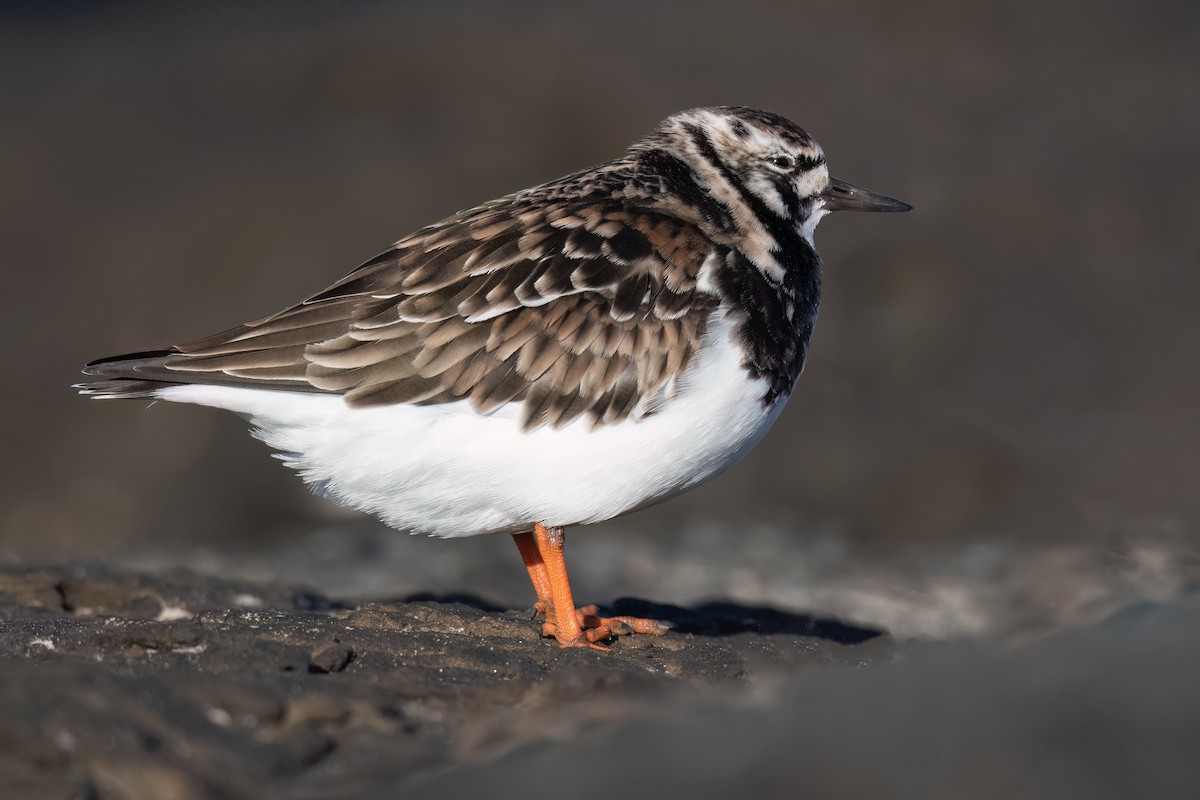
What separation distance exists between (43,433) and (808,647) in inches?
324

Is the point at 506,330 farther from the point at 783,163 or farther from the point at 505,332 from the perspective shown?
the point at 783,163

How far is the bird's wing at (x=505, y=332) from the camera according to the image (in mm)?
5363

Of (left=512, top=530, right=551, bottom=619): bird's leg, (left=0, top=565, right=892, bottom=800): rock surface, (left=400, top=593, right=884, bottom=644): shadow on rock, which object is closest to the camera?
(left=0, top=565, right=892, bottom=800): rock surface

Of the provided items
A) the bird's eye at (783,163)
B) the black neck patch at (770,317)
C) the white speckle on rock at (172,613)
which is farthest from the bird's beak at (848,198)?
the white speckle on rock at (172,613)

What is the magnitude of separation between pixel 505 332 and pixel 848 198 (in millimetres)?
2114

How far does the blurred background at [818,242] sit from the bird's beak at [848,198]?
2341 mm

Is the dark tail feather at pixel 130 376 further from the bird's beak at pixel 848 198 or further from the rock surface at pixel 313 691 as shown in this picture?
the bird's beak at pixel 848 198

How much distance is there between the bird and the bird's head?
519mm

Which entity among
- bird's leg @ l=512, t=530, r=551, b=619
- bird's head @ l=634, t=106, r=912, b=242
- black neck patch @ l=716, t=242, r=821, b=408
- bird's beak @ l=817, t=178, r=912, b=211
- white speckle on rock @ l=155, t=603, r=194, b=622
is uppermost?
bird's beak @ l=817, t=178, r=912, b=211

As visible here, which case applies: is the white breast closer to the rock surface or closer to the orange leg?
the orange leg

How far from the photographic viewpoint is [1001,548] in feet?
31.9

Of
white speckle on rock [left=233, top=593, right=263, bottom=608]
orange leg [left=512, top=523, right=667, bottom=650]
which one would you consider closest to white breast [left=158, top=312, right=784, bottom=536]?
orange leg [left=512, top=523, right=667, bottom=650]

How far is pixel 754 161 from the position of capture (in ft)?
20.7

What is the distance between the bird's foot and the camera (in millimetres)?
5664
